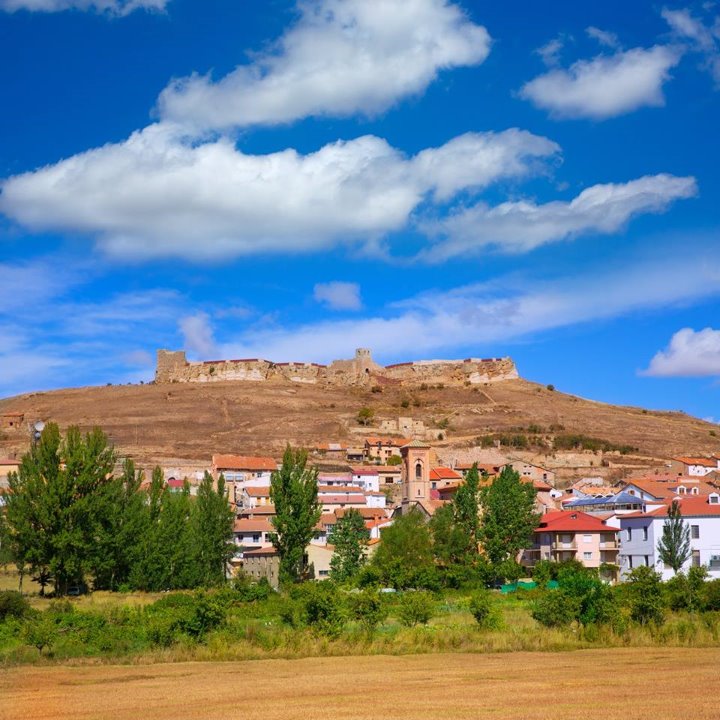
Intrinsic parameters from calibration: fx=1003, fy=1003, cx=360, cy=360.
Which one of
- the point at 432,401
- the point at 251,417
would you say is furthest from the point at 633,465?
the point at 251,417

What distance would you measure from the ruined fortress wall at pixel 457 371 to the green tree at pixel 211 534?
103 m

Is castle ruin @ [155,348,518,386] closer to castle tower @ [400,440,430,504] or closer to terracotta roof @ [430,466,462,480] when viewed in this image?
terracotta roof @ [430,466,462,480]

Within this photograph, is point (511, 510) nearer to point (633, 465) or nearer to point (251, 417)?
point (633, 465)

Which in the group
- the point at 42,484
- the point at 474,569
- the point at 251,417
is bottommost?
the point at 474,569

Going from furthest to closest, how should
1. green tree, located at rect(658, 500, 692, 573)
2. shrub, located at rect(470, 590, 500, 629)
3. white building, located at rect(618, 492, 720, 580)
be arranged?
white building, located at rect(618, 492, 720, 580) → green tree, located at rect(658, 500, 692, 573) → shrub, located at rect(470, 590, 500, 629)

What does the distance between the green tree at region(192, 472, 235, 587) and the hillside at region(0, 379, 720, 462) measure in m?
52.0

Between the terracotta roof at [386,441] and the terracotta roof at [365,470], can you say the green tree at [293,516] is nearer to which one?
the terracotta roof at [365,470]

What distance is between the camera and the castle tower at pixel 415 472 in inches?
2682

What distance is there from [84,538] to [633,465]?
2932 inches

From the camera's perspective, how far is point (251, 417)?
12912cm

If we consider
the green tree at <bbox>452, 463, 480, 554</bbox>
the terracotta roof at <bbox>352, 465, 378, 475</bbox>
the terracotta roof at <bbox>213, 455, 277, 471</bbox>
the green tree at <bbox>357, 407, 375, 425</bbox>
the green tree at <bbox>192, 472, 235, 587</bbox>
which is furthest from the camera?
the green tree at <bbox>357, 407, 375, 425</bbox>

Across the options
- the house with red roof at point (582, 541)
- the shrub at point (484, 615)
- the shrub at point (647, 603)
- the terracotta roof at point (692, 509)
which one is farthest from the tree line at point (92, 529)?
the terracotta roof at point (692, 509)

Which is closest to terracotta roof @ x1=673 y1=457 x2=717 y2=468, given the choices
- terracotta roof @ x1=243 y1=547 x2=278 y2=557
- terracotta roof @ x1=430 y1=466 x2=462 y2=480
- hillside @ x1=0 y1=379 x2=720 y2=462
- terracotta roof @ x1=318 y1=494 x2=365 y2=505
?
hillside @ x1=0 y1=379 x2=720 y2=462

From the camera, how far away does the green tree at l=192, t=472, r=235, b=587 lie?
4812 cm
